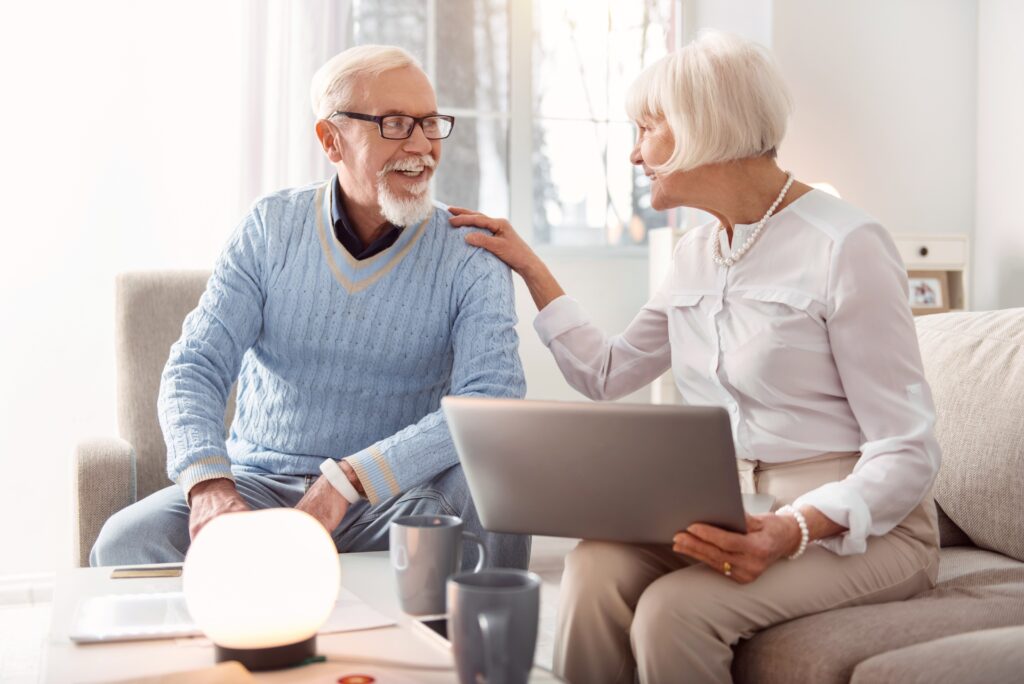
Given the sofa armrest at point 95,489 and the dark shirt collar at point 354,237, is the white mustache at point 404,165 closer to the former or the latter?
the dark shirt collar at point 354,237

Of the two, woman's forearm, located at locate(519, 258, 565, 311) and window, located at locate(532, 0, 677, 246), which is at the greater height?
window, located at locate(532, 0, 677, 246)

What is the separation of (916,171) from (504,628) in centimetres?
341

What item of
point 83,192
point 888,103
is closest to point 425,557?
point 83,192

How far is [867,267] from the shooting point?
4.63 ft

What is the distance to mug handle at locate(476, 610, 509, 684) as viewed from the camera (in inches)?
35.9

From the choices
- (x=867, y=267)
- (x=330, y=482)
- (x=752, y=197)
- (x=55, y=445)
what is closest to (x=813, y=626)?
(x=867, y=267)

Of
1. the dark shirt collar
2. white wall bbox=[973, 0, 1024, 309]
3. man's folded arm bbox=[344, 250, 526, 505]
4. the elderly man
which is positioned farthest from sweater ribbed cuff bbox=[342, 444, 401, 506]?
white wall bbox=[973, 0, 1024, 309]

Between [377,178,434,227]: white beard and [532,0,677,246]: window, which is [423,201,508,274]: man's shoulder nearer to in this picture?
[377,178,434,227]: white beard

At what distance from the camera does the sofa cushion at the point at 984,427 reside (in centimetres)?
163

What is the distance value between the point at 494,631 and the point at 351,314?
1.12m

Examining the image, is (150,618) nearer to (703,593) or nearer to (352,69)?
(703,593)

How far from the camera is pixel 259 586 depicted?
1.09 m

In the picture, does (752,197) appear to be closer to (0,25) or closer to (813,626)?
(813,626)

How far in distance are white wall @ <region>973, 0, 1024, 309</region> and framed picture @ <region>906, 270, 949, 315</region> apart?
290 mm
